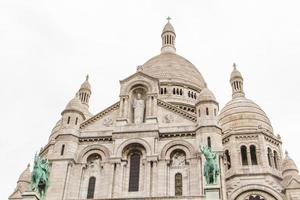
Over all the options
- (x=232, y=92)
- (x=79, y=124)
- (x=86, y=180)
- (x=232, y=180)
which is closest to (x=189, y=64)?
(x=232, y=92)

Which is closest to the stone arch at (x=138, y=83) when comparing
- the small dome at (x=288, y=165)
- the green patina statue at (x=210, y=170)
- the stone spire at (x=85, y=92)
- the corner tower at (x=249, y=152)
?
the green patina statue at (x=210, y=170)

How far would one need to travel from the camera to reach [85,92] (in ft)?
153

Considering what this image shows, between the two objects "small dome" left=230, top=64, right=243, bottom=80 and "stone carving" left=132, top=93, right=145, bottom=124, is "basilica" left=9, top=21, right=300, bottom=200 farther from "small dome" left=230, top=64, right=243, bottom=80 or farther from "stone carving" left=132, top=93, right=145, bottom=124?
"small dome" left=230, top=64, right=243, bottom=80

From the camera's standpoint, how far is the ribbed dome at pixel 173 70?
44.5m

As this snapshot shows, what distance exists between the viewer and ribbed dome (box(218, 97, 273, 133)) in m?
36.7

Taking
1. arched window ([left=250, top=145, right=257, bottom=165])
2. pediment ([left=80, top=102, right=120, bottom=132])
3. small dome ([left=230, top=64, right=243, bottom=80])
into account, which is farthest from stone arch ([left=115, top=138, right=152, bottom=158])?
small dome ([left=230, top=64, right=243, bottom=80])

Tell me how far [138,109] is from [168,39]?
25.0 m

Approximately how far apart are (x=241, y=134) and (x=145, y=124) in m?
10.3

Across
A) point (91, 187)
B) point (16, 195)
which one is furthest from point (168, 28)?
point (91, 187)

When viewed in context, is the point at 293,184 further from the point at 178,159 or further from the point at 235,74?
the point at 235,74

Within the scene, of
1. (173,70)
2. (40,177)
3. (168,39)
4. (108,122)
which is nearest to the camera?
(40,177)

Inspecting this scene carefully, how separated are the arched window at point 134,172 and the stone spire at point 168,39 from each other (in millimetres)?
25645

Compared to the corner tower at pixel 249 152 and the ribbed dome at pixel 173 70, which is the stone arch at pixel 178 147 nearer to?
the corner tower at pixel 249 152

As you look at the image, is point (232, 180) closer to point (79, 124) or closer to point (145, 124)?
point (145, 124)
